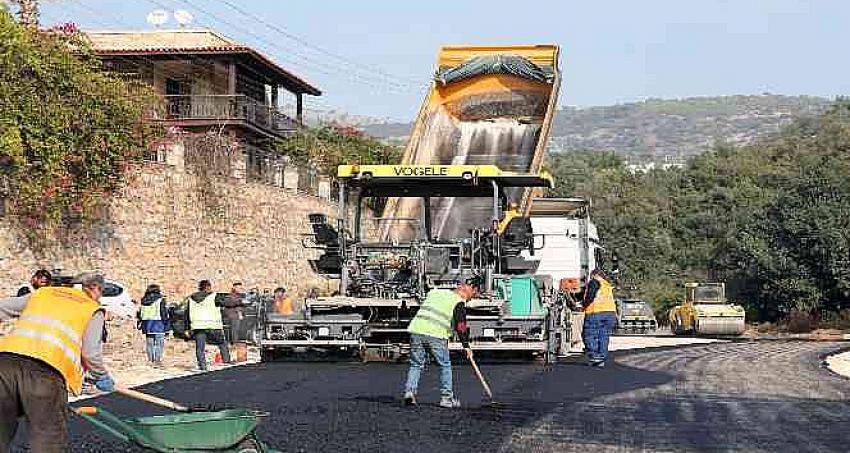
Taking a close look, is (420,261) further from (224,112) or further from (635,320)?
(635,320)

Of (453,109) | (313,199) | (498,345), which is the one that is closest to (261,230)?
(313,199)

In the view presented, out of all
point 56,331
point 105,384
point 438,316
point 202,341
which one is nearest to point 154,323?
point 202,341

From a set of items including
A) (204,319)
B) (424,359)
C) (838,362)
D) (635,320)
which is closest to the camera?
(424,359)

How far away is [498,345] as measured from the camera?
18.6 meters

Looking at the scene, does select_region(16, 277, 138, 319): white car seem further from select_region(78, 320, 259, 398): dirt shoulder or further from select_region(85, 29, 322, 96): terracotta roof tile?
select_region(85, 29, 322, 96): terracotta roof tile

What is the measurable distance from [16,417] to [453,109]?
52.9ft

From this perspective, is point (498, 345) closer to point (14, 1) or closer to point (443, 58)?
point (443, 58)

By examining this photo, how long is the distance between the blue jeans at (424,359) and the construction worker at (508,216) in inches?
215

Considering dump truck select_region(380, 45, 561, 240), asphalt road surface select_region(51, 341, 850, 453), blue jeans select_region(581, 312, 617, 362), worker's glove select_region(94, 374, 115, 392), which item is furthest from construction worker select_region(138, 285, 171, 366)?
worker's glove select_region(94, 374, 115, 392)

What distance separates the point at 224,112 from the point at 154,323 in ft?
66.1

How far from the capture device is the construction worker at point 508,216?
19094 mm

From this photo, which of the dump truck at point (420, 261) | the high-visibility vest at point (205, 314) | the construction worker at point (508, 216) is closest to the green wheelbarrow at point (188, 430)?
the dump truck at point (420, 261)

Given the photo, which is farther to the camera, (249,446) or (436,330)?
(436,330)

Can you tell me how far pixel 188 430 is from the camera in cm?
782
